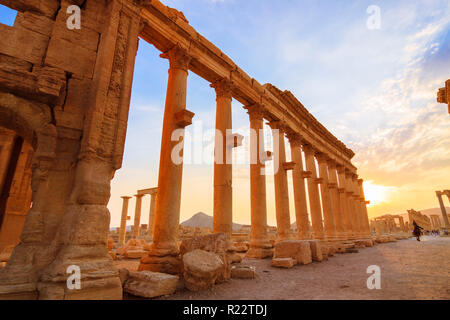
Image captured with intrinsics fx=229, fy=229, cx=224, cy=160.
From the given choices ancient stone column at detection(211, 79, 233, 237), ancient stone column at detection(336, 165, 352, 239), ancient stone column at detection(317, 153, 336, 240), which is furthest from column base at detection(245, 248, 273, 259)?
ancient stone column at detection(336, 165, 352, 239)

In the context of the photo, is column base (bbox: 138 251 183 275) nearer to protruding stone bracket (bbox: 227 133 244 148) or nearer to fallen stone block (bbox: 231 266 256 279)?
fallen stone block (bbox: 231 266 256 279)

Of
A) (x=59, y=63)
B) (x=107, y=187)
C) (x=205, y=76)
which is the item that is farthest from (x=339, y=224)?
(x=59, y=63)

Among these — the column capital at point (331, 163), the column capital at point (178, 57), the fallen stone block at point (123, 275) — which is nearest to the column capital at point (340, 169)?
the column capital at point (331, 163)

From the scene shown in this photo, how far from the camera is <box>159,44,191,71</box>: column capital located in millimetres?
8867

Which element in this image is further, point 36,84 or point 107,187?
point 107,187

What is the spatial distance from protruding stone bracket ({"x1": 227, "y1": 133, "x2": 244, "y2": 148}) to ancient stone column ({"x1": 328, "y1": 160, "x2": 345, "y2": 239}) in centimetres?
1280

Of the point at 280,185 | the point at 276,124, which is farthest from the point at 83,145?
the point at 276,124

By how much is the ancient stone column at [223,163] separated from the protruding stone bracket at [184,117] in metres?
2.49

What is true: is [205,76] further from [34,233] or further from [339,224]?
[339,224]

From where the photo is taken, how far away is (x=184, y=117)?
7.72 metres

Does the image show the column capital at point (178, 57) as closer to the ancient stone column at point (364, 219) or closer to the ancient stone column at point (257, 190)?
the ancient stone column at point (257, 190)

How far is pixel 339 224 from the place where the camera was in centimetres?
1983
